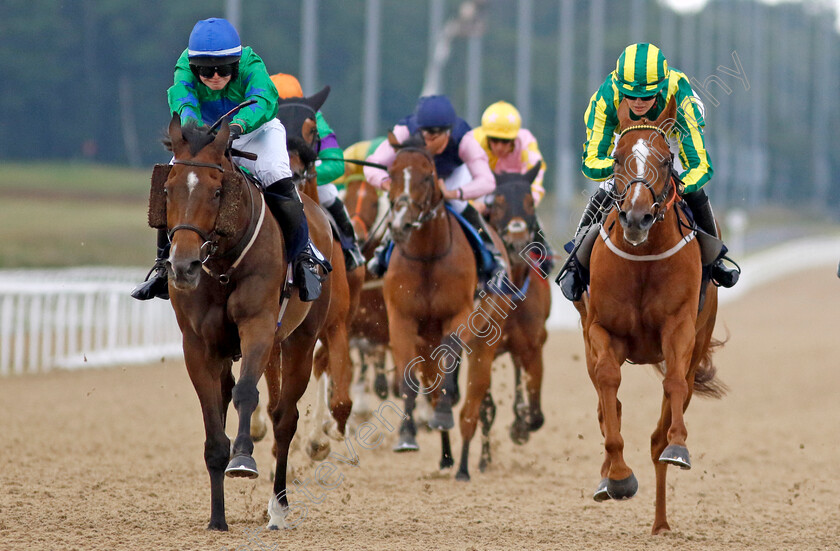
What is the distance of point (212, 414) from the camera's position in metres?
5.93

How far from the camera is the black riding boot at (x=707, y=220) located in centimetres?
677

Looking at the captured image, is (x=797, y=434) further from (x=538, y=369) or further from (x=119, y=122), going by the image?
(x=119, y=122)

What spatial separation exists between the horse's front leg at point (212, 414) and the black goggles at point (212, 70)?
4.23 ft

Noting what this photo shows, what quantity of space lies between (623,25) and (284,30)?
3302 cm

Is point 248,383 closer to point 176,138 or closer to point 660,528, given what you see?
point 176,138

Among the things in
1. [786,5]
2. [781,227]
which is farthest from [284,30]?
[786,5]

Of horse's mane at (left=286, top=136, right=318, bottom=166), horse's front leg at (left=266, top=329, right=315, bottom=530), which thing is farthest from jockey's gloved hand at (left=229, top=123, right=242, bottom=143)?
horse's mane at (left=286, top=136, right=318, bottom=166)

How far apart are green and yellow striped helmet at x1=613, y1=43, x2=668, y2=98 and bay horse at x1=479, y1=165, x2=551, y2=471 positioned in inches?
134

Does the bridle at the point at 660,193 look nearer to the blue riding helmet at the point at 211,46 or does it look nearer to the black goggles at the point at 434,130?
the blue riding helmet at the point at 211,46

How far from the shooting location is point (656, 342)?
6.41 m

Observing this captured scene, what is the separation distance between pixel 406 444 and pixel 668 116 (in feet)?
9.68

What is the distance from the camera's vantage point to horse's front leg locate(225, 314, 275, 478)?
5.52 metres

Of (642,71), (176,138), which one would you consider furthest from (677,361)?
(176,138)

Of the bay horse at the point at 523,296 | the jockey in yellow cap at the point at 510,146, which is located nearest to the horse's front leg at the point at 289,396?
the bay horse at the point at 523,296
